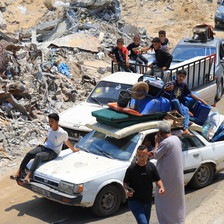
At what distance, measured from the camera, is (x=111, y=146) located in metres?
7.64

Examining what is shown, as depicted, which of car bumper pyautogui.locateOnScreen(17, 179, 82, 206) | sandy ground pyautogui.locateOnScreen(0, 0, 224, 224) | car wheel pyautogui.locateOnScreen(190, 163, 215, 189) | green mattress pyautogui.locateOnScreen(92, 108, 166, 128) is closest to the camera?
car bumper pyautogui.locateOnScreen(17, 179, 82, 206)

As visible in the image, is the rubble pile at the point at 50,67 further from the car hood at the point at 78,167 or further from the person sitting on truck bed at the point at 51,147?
the car hood at the point at 78,167

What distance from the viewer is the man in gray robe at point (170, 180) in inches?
224

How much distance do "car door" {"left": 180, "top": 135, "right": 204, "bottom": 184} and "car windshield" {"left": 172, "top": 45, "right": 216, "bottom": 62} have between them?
6363 mm

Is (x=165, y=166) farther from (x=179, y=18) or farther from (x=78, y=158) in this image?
(x=179, y=18)

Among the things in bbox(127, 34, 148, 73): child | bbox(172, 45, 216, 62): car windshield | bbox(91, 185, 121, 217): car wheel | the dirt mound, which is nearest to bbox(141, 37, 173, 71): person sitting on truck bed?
bbox(127, 34, 148, 73): child

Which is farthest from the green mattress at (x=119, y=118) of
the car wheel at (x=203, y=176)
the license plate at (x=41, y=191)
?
the license plate at (x=41, y=191)

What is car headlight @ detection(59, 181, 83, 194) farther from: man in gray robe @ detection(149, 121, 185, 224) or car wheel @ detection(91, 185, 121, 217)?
man in gray robe @ detection(149, 121, 185, 224)

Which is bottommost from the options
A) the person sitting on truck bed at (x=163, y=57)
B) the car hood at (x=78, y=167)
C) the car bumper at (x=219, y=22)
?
the car bumper at (x=219, y=22)

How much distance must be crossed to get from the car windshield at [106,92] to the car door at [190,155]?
288 centimetres

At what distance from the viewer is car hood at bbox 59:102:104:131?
9.51 m

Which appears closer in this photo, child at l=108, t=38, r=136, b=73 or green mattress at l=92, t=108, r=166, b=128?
green mattress at l=92, t=108, r=166, b=128

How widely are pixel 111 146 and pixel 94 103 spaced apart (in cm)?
315

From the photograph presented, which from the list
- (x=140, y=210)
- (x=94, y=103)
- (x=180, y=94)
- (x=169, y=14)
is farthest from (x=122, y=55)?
(x=169, y=14)
